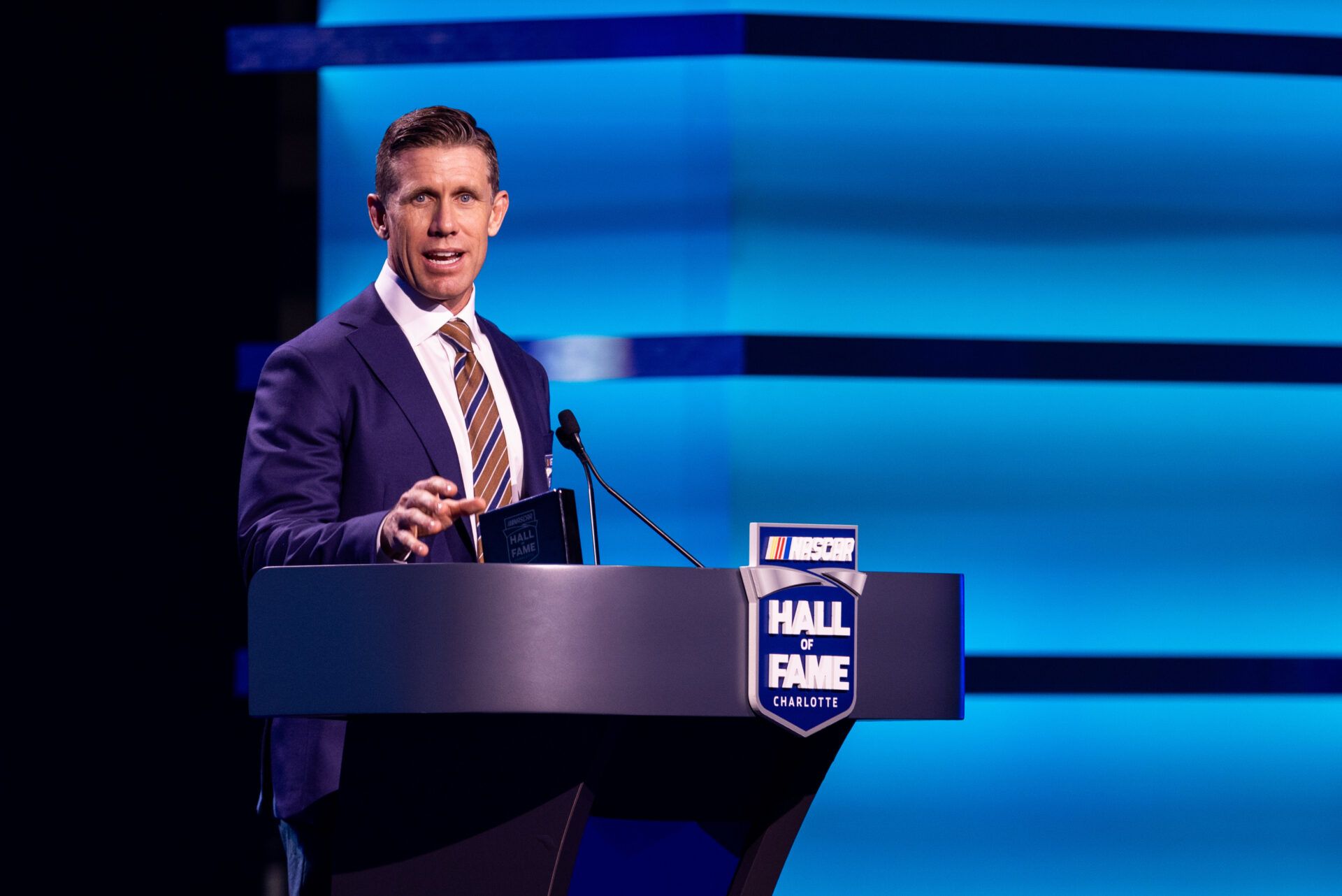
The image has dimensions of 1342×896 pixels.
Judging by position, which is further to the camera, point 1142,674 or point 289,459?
point 1142,674

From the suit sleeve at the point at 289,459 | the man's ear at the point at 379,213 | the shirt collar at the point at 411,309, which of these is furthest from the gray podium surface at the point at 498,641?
the man's ear at the point at 379,213

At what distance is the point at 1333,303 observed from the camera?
321cm

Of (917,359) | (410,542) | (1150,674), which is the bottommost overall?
(1150,674)

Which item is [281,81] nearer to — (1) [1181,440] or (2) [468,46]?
(2) [468,46]

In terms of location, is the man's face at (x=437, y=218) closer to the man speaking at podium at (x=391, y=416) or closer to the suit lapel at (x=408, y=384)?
the man speaking at podium at (x=391, y=416)

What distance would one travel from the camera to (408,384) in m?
1.74

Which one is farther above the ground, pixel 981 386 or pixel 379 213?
pixel 379 213

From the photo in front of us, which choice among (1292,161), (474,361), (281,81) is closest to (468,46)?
(281,81)

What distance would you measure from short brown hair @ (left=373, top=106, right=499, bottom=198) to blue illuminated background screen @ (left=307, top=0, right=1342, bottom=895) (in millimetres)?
1128

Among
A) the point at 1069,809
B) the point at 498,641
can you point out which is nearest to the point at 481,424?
the point at 498,641

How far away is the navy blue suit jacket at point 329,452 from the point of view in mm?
1658

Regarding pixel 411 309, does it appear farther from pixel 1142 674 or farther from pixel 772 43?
pixel 1142 674

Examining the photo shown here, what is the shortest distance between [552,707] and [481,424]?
60 centimetres

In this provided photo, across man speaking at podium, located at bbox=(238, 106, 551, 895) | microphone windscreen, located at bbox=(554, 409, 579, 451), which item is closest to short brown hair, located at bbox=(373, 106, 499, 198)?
man speaking at podium, located at bbox=(238, 106, 551, 895)
